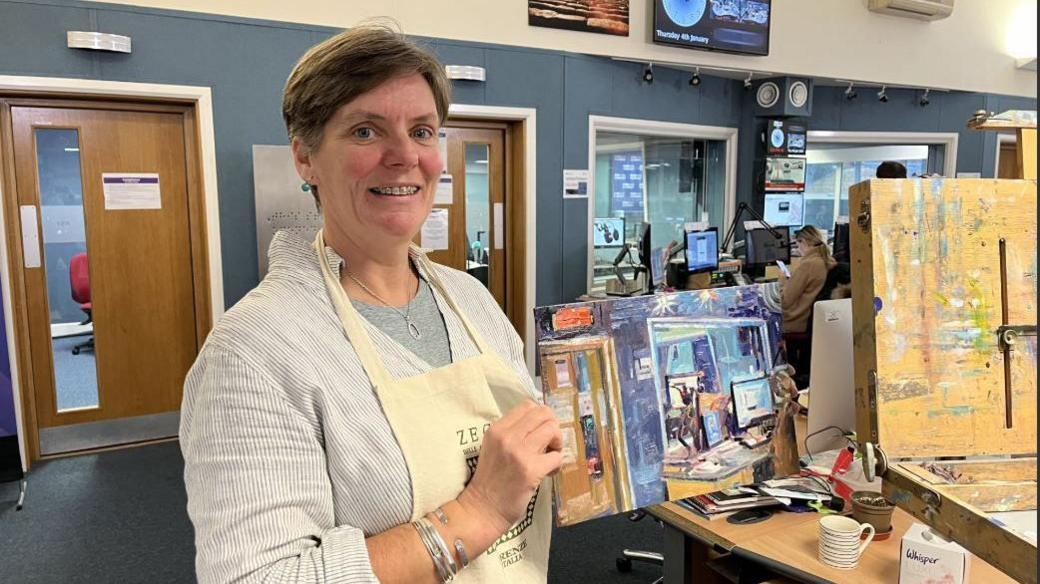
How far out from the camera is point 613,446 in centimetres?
151

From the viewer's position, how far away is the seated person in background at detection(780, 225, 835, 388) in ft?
16.2

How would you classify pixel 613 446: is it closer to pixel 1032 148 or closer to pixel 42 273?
pixel 1032 148

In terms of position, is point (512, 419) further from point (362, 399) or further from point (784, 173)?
point (784, 173)

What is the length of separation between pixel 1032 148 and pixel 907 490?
1018 millimetres

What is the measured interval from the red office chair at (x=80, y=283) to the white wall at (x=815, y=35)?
1.46 meters

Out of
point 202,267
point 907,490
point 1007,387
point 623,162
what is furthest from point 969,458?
point 623,162

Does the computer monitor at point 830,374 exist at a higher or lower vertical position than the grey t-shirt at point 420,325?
lower

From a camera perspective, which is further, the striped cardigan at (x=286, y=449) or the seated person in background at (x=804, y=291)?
the seated person in background at (x=804, y=291)

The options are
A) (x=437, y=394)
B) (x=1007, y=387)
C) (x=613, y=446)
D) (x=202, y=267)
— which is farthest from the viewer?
(x=202, y=267)

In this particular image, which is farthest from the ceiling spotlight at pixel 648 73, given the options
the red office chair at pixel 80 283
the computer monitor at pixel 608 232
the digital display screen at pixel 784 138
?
the red office chair at pixel 80 283

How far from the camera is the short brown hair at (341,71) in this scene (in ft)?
3.13

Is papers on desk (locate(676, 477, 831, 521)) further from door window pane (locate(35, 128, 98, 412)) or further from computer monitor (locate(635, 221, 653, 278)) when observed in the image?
door window pane (locate(35, 128, 98, 412))

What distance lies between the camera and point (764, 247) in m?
5.59

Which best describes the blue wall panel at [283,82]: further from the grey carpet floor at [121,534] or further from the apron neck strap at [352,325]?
the apron neck strap at [352,325]
